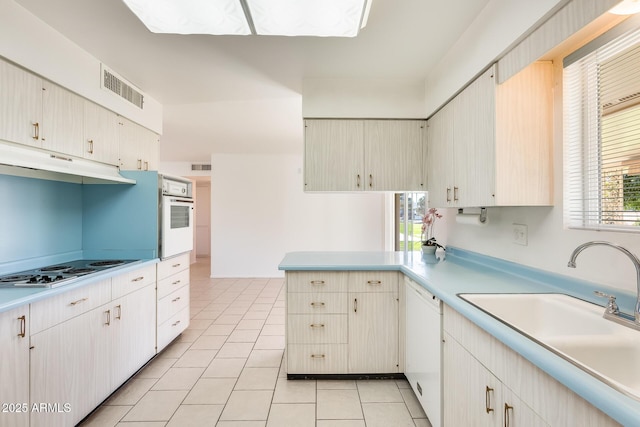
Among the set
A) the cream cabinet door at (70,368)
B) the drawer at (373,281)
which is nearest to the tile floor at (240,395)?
the cream cabinet door at (70,368)

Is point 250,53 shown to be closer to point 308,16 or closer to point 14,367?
point 308,16

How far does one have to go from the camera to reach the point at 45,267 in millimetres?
2096

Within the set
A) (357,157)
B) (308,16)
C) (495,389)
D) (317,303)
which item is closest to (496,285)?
(495,389)

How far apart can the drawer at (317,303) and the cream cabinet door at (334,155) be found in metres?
0.96

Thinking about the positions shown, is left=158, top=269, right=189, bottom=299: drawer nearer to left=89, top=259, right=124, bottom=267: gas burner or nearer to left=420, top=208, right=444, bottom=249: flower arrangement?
left=89, top=259, right=124, bottom=267: gas burner

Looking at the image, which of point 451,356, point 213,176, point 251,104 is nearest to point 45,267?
point 251,104

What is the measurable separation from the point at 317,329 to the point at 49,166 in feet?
6.96

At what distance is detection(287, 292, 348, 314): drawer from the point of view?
2.22 m

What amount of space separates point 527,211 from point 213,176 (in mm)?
5380

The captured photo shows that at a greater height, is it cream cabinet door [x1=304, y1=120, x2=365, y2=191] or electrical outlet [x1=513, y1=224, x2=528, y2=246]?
cream cabinet door [x1=304, y1=120, x2=365, y2=191]

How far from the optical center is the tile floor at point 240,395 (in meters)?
1.82

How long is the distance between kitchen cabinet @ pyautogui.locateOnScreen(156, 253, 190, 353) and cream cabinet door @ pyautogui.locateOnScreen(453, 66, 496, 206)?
2.63 meters

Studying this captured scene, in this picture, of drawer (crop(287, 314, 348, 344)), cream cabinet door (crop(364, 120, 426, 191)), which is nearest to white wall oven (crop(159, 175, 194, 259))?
drawer (crop(287, 314, 348, 344))

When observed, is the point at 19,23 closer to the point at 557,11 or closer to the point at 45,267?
the point at 45,267
